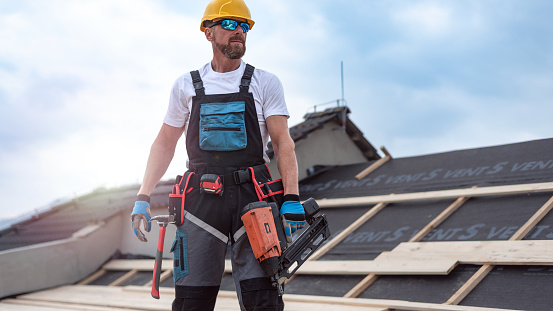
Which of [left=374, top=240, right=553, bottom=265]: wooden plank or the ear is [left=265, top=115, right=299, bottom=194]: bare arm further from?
[left=374, top=240, right=553, bottom=265]: wooden plank

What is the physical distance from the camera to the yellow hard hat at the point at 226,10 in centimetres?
268

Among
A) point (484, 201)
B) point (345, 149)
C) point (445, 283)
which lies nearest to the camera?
point (445, 283)

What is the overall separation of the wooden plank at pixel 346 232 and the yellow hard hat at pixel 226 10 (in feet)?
12.6

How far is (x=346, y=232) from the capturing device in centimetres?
645

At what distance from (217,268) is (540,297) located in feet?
9.30

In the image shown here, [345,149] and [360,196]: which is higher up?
[345,149]

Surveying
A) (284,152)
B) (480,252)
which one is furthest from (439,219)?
(284,152)

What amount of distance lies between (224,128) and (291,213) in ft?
1.67

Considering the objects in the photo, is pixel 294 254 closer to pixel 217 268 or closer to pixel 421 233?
pixel 217 268

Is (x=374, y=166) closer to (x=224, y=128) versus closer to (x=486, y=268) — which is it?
(x=486, y=268)

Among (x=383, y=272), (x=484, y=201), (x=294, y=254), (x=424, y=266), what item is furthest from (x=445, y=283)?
(x=294, y=254)

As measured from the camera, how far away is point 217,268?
2.58 m

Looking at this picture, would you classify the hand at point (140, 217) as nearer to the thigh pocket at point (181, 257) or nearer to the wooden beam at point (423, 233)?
the thigh pocket at point (181, 257)

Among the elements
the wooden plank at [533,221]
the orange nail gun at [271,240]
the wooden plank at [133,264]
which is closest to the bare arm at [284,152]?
the orange nail gun at [271,240]
